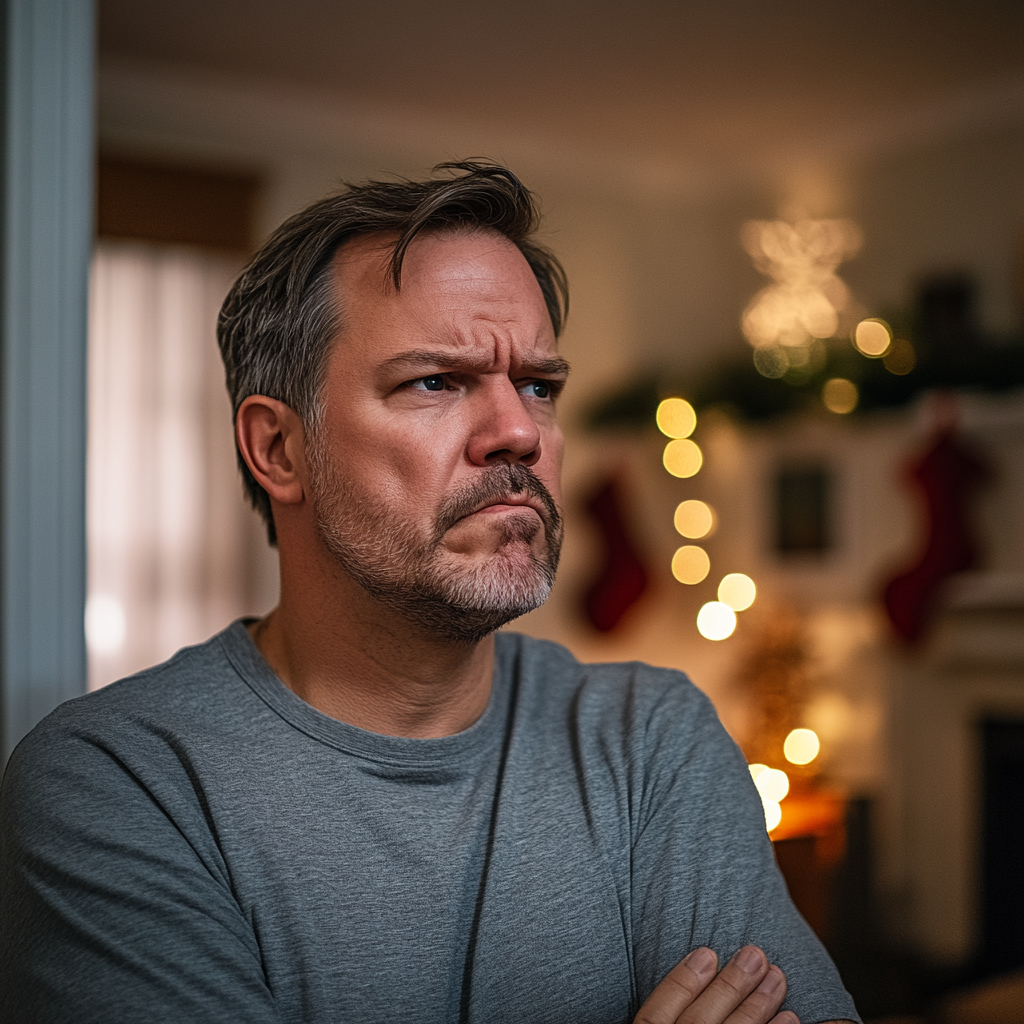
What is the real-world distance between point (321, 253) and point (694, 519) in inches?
135

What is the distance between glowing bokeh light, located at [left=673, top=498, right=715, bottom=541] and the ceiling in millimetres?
1487

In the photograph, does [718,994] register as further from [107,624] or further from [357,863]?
[107,624]

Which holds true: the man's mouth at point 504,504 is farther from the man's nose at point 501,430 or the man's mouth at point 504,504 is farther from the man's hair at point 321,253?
the man's hair at point 321,253

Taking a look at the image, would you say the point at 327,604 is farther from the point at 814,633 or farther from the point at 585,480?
the point at 585,480

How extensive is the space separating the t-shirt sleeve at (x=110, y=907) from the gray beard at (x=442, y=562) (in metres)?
0.29

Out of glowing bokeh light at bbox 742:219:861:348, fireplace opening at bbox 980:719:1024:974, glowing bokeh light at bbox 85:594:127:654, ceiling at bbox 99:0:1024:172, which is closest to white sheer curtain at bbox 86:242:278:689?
glowing bokeh light at bbox 85:594:127:654

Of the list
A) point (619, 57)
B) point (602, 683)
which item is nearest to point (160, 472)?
point (619, 57)

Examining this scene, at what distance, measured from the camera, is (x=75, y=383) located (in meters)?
1.31

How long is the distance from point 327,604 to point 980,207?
3.58m

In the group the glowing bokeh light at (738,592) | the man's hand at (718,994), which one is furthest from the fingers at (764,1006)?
the glowing bokeh light at (738,592)

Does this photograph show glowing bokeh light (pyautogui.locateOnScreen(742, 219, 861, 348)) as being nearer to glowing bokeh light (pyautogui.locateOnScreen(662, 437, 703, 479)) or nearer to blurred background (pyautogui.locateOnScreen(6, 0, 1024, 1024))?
blurred background (pyautogui.locateOnScreen(6, 0, 1024, 1024))

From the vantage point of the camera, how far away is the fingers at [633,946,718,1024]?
40.5 inches

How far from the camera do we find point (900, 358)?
12.0 feet

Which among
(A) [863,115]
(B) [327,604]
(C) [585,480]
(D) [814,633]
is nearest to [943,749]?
(D) [814,633]
